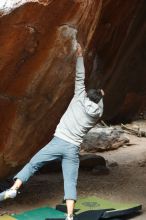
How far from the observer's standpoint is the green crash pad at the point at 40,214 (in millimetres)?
6164

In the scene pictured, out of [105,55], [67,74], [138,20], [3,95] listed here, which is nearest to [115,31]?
[105,55]

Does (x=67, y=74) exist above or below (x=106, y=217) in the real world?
above

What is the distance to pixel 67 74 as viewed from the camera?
638cm

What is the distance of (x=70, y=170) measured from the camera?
5.41 meters

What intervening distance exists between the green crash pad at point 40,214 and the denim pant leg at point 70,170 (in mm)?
877

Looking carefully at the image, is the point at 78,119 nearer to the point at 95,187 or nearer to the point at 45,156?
the point at 45,156

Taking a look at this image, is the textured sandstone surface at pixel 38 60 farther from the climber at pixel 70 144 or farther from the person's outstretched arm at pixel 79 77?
the climber at pixel 70 144

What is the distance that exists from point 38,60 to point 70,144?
124 centimetres

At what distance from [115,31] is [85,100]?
294cm

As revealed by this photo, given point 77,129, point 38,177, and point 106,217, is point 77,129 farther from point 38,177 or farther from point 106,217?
point 38,177

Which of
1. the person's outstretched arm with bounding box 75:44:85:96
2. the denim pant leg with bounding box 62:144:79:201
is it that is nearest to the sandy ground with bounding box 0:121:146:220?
the denim pant leg with bounding box 62:144:79:201

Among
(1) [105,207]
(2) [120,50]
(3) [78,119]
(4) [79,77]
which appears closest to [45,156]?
(3) [78,119]

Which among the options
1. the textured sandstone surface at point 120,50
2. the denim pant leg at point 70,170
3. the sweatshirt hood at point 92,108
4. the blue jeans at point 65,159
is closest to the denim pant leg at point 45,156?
the blue jeans at point 65,159

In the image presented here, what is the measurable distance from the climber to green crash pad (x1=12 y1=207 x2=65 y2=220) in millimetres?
784
